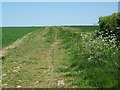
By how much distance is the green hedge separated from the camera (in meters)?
14.2

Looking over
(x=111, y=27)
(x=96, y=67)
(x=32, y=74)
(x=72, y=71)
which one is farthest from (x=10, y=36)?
(x=96, y=67)

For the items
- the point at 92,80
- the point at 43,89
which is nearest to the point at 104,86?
the point at 92,80

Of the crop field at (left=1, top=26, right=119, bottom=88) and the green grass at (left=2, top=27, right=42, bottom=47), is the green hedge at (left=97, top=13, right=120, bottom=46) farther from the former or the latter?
the green grass at (left=2, top=27, right=42, bottom=47)

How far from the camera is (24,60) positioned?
14.1 m

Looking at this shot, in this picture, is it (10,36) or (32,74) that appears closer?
(32,74)

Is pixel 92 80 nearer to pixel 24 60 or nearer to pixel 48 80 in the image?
pixel 48 80

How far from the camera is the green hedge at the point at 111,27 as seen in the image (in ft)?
46.6

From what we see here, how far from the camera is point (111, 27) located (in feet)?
62.2

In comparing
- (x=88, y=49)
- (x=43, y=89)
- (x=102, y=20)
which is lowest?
(x=43, y=89)

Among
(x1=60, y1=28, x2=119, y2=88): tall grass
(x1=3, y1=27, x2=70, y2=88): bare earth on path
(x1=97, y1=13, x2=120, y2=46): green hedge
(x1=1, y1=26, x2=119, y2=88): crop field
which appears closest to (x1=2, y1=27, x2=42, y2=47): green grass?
(x1=97, y1=13, x2=120, y2=46): green hedge

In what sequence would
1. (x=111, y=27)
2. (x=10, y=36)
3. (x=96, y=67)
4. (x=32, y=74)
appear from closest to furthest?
(x=96, y=67), (x=32, y=74), (x=111, y=27), (x=10, y=36)

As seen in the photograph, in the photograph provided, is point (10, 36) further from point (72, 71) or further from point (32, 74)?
point (72, 71)

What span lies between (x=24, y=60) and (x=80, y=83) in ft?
18.8

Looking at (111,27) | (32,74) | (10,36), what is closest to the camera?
(32,74)
